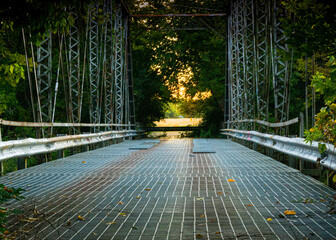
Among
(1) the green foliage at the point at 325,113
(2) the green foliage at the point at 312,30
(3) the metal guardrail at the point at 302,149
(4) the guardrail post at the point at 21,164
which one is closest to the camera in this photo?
(2) the green foliage at the point at 312,30

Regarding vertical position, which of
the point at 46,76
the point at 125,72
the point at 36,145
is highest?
the point at 125,72

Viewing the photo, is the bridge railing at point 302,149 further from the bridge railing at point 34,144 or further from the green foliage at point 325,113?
the bridge railing at point 34,144

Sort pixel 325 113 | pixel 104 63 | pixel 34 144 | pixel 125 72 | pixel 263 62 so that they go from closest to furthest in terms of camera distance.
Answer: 1. pixel 325 113
2. pixel 34 144
3. pixel 263 62
4. pixel 104 63
5. pixel 125 72

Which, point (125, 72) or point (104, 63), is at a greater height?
point (125, 72)

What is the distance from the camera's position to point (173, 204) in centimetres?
567

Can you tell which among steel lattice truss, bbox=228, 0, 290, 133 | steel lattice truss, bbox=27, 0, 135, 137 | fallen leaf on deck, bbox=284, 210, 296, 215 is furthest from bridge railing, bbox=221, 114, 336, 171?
steel lattice truss, bbox=27, 0, 135, 137

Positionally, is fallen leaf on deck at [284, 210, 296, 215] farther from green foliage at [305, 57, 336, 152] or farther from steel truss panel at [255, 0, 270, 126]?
steel truss panel at [255, 0, 270, 126]

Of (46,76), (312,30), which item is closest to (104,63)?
(46,76)

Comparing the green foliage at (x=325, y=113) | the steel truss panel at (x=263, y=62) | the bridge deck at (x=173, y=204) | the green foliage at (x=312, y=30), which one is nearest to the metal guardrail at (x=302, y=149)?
the bridge deck at (x=173, y=204)

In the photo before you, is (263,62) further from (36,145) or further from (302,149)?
(36,145)

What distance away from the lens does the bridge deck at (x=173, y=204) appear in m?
4.32

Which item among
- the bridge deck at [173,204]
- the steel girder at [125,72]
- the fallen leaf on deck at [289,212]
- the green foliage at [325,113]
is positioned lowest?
the bridge deck at [173,204]

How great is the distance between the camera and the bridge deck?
4.32 meters

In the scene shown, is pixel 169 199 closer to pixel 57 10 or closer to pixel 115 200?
pixel 115 200
